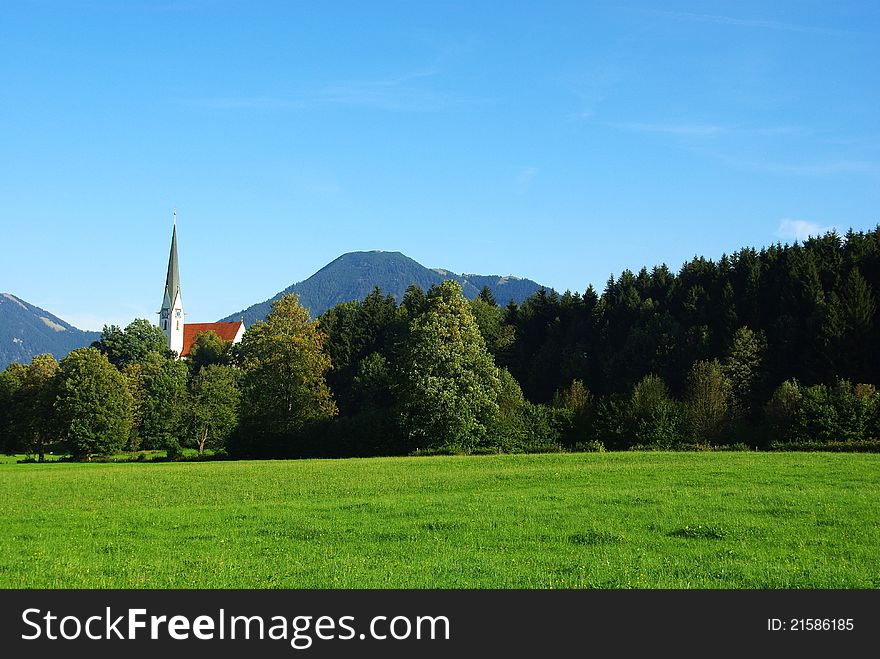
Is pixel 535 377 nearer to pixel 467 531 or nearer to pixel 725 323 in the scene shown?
pixel 725 323

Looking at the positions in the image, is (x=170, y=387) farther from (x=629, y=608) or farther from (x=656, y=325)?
(x=629, y=608)

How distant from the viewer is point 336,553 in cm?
A: 1969

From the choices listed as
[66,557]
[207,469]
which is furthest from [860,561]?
[207,469]

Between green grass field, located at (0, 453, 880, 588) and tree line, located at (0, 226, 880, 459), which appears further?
tree line, located at (0, 226, 880, 459)

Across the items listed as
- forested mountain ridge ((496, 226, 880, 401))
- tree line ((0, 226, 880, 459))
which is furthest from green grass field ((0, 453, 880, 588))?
forested mountain ridge ((496, 226, 880, 401))

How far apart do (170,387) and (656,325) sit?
204 feet

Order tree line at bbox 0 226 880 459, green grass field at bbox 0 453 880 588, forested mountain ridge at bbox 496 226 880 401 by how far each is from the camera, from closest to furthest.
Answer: green grass field at bbox 0 453 880 588 < tree line at bbox 0 226 880 459 < forested mountain ridge at bbox 496 226 880 401

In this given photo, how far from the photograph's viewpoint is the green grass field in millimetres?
16656

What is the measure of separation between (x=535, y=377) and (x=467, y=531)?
93.7 meters

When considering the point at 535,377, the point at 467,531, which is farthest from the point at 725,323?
the point at 467,531

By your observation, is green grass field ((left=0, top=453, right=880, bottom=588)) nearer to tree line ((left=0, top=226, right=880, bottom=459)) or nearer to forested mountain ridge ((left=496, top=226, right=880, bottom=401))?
tree line ((left=0, top=226, right=880, bottom=459))

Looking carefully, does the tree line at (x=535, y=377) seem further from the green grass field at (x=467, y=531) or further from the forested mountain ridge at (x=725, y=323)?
the green grass field at (x=467, y=531)

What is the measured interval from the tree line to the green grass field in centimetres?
2488

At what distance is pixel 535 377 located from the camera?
4552 inches
